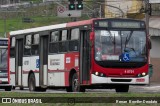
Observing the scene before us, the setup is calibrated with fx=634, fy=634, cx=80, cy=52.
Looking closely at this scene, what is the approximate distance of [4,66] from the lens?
1454 inches

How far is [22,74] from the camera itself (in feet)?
114

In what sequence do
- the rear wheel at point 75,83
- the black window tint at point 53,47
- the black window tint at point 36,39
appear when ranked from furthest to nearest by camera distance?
the black window tint at point 36,39 < the black window tint at point 53,47 < the rear wheel at point 75,83

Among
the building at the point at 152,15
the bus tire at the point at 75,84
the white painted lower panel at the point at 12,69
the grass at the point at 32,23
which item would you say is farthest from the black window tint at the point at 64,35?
the grass at the point at 32,23

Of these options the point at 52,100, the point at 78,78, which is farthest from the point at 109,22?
the point at 52,100

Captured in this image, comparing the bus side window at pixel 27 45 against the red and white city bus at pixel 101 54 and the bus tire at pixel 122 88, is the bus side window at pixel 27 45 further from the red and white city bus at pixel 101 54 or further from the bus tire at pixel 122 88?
the bus tire at pixel 122 88

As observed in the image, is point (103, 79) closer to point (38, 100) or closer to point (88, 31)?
point (88, 31)

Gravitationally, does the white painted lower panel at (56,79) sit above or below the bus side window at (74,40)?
below

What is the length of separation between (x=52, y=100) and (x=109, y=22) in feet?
37.7

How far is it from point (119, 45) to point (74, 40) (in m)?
2.49

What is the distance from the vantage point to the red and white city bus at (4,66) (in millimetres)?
36106

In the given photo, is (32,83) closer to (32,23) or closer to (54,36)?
(54,36)

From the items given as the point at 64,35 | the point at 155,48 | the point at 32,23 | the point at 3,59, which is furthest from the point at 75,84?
the point at 32,23

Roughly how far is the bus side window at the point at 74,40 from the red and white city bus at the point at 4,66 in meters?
8.08

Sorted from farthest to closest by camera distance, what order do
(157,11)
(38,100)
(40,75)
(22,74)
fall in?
1. (157,11)
2. (22,74)
3. (40,75)
4. (38,100)
